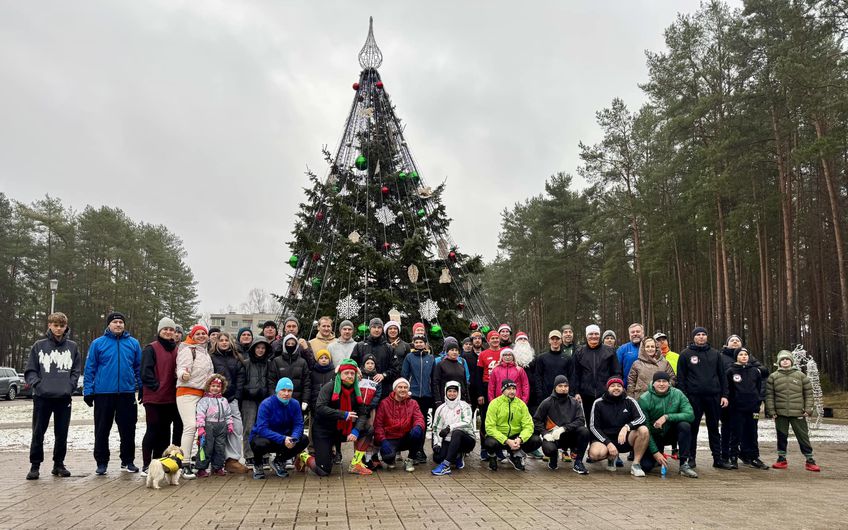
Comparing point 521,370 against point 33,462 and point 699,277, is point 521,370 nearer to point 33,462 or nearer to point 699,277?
point 33,462

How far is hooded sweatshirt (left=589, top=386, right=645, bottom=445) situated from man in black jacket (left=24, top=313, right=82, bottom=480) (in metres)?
6.25

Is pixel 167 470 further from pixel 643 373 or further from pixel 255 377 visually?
pixel 643 373

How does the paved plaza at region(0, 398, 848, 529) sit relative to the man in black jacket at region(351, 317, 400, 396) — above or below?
below

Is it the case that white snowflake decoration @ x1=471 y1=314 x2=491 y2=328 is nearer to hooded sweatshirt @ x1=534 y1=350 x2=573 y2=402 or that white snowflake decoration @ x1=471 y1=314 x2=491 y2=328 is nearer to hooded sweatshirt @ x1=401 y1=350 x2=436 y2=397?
hooded sweatshirt @ x1=534 y1=350 x2=573 y2=402

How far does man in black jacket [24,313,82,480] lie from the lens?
7.08m

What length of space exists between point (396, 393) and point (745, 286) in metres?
27.8

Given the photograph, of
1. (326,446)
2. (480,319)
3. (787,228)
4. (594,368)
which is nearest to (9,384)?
(480,319)

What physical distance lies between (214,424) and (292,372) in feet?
3.62

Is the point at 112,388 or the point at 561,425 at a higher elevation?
the point at 112,388

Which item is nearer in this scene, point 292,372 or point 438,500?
point 438,500

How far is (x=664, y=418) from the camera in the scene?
7.75m

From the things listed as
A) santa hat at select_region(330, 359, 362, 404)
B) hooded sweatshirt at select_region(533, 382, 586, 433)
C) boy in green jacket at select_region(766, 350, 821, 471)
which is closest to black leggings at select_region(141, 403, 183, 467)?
santa hat at select_region(330, 359, 362, 404)

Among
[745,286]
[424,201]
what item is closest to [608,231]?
[745,286]

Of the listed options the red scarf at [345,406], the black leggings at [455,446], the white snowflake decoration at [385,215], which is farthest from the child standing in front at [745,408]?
the white snowflake decoration at [385,215]
